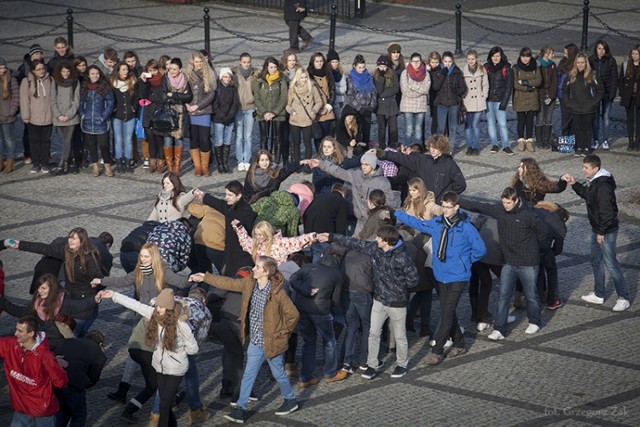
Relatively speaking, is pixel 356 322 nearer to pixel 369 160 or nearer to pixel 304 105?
pixel 369 160

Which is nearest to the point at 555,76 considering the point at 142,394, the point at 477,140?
the point at 477,140

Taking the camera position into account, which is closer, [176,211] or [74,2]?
[176,211]

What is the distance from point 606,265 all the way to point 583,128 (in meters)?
7.09

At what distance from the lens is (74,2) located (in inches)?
1342

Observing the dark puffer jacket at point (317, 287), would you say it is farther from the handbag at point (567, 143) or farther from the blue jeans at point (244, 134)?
the handbag at point (567, 143)

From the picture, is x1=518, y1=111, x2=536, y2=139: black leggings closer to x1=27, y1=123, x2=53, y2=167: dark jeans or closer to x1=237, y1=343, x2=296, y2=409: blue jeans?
x1=27, y1=123, x2=53, y2=167: dark jeans

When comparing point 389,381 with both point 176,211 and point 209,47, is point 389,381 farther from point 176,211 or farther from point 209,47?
point 209,47

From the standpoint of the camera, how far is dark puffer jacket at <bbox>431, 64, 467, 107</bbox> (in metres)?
20.7

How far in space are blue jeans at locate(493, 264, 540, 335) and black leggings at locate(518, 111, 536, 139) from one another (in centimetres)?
820

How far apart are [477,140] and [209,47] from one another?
27.2ft

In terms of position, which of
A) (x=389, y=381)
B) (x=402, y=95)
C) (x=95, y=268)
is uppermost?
(x=402, y=95)

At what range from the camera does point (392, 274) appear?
12258 millimetres

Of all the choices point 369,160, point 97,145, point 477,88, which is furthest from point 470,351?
point 97,145

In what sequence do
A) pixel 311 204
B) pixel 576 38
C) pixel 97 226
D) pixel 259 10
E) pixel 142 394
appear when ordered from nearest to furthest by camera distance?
pixel 142 394 → pixel 311 204 → pixel 97 226 → pixel 576 38 → pixel 259 10
